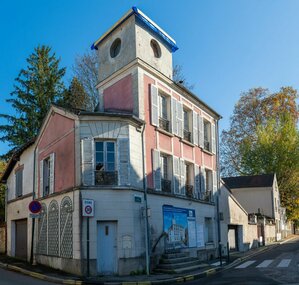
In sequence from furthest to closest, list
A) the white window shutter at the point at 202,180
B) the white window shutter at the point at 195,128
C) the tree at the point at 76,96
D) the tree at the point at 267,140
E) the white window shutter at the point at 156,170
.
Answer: the tree at the point at 267,140 < the tree at the point at 76,96 < the white window shutter at the point at 202,180 < the white window shutter at the point at 195,128 < the white window shutter at the point at 156,170

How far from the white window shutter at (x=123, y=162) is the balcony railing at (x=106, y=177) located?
19 centimetres

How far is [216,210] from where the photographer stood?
904 inches

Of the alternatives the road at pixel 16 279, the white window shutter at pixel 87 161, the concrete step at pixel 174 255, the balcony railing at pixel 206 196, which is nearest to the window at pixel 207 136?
the balcony railing at pixel 206 196

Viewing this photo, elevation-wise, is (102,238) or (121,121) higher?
(121,121)

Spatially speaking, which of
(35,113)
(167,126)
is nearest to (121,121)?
(167,126)

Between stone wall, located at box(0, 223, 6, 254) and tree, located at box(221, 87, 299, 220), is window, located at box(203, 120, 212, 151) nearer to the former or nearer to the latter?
stone wall, located at box(0, 223, 6, 254)

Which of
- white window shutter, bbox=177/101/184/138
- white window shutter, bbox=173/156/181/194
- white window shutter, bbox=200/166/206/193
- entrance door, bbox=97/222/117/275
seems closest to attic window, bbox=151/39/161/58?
white window shutter, bbox=177/101/184/138

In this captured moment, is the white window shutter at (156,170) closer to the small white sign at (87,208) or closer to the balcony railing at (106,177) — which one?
the balcony railing at (106,177)

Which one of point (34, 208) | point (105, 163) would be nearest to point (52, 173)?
point (34, 208)

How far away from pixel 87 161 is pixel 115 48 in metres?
6.68

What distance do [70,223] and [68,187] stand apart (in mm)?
1431

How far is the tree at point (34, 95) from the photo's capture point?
31.4 m

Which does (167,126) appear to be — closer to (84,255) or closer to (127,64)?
(127,64)

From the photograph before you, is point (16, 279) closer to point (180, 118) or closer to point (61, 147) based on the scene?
point (61, 147)
